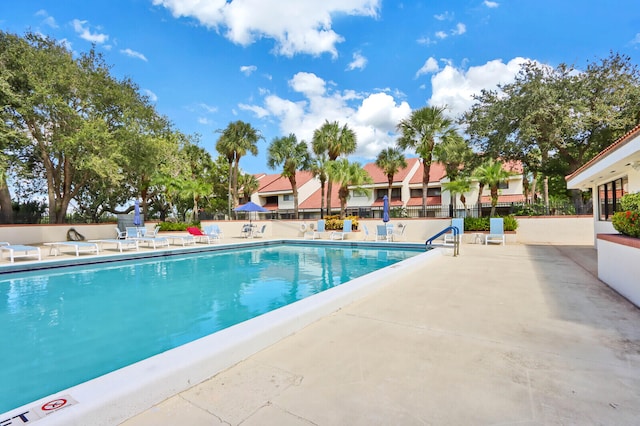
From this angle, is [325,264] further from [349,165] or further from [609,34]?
[609,34]

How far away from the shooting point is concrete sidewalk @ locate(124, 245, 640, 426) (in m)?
2.29

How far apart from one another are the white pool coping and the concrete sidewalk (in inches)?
4.0

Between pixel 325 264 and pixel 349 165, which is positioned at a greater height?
pixel 349 165

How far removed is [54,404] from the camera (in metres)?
2.20

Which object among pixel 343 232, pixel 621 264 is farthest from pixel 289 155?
pixel 621 264

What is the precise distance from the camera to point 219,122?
2739 centimetres

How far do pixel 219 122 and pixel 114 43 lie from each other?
345 inches

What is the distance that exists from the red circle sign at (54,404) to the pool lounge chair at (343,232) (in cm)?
1759

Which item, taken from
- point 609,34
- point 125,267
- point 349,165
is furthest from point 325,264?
point 609,34

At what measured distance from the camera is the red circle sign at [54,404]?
216cm

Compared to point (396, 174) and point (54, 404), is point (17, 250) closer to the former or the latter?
point (54, 404)

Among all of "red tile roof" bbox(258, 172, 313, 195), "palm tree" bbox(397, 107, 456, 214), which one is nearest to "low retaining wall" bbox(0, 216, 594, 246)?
"palm tree" bbox(397, 107, 456, 214)

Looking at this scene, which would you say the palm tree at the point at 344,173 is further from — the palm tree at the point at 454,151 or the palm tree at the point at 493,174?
the palm tree at the point at 493,174

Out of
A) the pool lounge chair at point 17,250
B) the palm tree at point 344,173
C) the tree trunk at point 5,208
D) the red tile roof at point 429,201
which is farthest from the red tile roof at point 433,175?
the tree trunk at point 5,208
